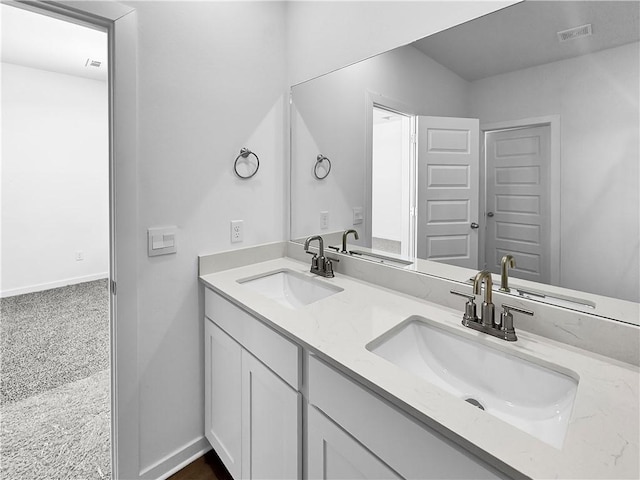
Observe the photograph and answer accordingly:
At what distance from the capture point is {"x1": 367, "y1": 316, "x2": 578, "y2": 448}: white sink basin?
76 centimetres

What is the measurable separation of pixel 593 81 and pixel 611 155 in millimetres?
212

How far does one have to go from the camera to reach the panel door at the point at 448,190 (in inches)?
45.0

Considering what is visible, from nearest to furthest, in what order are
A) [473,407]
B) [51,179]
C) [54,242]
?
[473,407] < [51,179] < [54,242]

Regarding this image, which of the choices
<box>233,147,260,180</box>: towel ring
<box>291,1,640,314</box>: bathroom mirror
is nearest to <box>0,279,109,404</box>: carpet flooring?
<box>233,147,260,180</box>: towel ring

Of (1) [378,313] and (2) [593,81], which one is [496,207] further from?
(1) [378,313]

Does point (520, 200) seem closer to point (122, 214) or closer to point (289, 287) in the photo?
point (289, 287)

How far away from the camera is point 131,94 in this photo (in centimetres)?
126

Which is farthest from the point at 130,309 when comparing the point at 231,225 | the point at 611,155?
the point at 611,155

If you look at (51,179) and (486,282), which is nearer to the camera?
(486,282)

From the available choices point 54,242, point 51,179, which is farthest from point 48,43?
point 54,242

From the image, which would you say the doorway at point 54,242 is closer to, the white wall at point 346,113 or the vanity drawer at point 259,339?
the vanity drawer at point 259,339

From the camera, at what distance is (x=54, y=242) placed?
12.7 ft

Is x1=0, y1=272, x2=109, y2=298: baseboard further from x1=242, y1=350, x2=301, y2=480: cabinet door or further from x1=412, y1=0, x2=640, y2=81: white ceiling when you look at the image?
x1=412, y1=0, x2=640, y2=81: white ceiling

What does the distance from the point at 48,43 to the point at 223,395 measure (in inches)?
143
